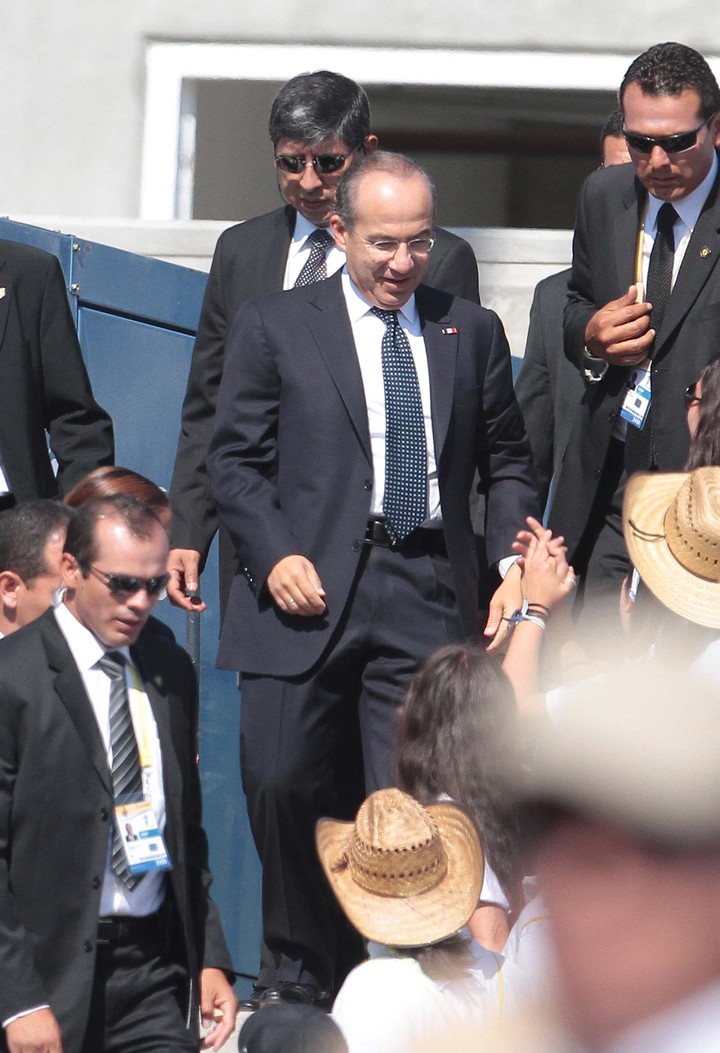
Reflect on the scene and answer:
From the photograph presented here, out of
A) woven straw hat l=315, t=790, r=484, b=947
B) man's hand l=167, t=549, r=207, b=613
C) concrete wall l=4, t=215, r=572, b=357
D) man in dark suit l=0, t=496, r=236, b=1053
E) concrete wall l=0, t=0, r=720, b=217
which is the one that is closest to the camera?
woven straw hat l=315, t=790, r=484, b=947

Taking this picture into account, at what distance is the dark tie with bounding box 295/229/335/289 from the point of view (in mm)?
5035

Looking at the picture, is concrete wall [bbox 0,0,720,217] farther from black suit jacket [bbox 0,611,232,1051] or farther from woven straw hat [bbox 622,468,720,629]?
woven straw hat [bbox 622,468,720,629]

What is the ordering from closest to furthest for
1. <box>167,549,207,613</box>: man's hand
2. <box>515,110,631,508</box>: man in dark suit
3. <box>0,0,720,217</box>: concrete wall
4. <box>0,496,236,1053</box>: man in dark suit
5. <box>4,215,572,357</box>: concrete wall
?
<box>0,496,236,1053</box>: man in dark suit < <box>167,549,207,613</box>: man's hand < <box>515,110,631,508</box>: man in dark suit < <box>4,215,572,357</box>: concrete wall < <box>0,0,720,217</box>: concrete wall

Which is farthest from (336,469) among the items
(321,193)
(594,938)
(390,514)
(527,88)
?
(527,88)

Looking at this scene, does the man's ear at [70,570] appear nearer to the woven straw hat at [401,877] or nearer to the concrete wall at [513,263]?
the woven straw hat at [401,877]

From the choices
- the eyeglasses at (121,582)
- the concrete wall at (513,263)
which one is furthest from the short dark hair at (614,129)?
the eyeglasses at (121,582)

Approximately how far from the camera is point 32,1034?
142 inches

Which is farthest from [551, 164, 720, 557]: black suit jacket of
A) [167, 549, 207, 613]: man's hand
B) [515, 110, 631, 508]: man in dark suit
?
[167, 549, 207, 613]: man's hand

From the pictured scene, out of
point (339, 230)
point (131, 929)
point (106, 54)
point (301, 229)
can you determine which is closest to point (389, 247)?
point (339, 230)

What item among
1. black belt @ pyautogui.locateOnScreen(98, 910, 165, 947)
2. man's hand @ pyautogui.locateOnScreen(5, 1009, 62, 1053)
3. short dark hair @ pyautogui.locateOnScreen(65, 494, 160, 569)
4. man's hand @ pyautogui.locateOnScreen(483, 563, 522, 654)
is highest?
short dark hair @ pyautogui.locateOnScreen(65, 494, 160, 569)

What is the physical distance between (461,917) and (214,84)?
6.87m

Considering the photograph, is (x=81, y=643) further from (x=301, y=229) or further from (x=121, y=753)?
(x=301, y=229)

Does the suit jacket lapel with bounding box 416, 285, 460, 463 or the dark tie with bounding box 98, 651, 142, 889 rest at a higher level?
the suit jacket lapel with bounding box 416, 285, 460, 463

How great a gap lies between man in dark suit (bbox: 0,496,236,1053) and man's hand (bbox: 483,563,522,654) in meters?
0.69
